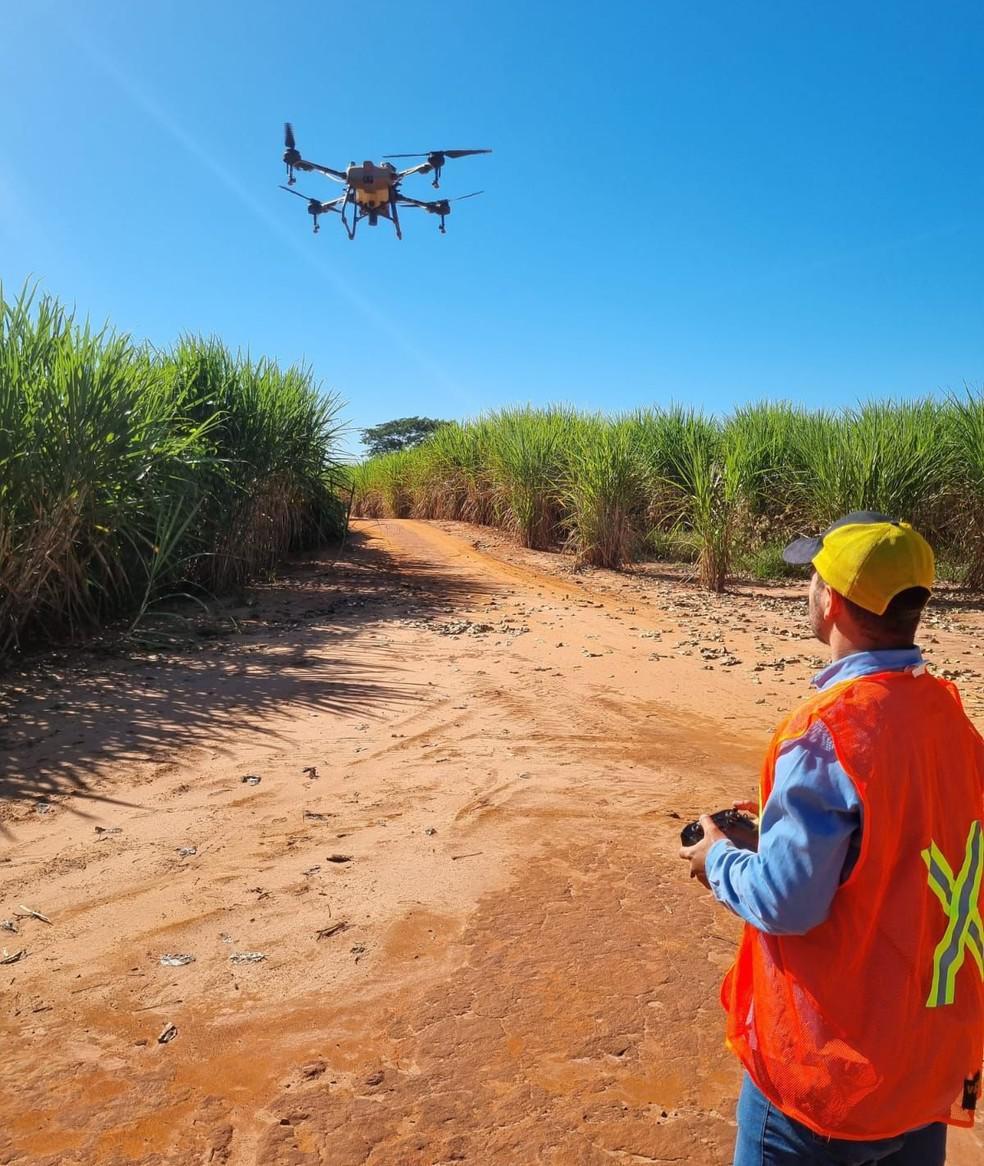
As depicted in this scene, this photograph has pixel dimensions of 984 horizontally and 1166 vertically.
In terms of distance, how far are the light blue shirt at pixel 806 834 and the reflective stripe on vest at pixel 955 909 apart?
122 millimetres

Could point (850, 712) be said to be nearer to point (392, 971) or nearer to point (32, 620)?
point (392, 971)

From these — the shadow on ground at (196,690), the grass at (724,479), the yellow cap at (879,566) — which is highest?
the grass at (724,479)

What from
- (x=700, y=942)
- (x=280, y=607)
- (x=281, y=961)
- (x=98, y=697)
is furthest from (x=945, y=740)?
(x=280, y=607)

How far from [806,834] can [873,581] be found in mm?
374

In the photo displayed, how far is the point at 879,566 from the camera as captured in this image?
4.12 ft

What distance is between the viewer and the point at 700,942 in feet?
8.95

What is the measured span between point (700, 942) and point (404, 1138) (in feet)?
3.82

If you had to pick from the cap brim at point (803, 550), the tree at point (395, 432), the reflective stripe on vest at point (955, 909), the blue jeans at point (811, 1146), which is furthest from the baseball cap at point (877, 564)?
the tree at point (395, 432)

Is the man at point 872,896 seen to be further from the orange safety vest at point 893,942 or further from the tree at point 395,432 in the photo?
the tree at point 395,432

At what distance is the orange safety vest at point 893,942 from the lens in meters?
1.18

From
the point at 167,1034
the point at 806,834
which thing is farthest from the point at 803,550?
the point at 167,1034

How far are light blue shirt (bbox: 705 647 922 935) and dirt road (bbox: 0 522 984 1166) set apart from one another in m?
1.04

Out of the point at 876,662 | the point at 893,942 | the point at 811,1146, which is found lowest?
the point at 811,1146

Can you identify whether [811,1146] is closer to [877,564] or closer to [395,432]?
[877,564]
